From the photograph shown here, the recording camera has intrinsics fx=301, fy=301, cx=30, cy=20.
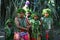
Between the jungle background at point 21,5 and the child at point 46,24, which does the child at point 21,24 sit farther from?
the jungle background at point 21,5

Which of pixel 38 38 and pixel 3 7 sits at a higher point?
pixel 3 7

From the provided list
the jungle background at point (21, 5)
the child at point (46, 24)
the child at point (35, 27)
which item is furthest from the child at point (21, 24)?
the jungle background at point (21, 5)

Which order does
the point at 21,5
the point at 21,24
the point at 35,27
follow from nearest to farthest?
1. the point at 21,24
2. the point at 35,27
3. the point at 21,5

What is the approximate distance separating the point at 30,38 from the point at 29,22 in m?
0.50

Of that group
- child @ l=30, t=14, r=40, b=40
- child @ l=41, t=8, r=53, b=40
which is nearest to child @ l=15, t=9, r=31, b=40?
child @ l=30, t=14, r=40, b=40

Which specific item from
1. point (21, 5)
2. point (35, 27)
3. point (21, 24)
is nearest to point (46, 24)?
point (35, 27)

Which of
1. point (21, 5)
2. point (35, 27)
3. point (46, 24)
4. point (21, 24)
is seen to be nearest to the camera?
point (21, 24)

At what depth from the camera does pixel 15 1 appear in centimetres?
1912

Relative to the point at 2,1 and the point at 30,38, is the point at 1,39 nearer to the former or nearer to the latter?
the point at 30,38

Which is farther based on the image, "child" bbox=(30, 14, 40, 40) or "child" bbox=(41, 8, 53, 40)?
"child" bbox=(41, 8, 53, 40)

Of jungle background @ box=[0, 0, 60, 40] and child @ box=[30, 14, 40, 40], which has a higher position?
jungle background @ box=[0, 0, 60, 40]

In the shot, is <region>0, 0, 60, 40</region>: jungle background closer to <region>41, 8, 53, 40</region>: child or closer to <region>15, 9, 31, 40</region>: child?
<region>41, 8, 53, 40</region>: child

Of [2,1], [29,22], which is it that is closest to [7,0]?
[2,1]

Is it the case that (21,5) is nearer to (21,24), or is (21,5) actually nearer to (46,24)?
(46,24)
